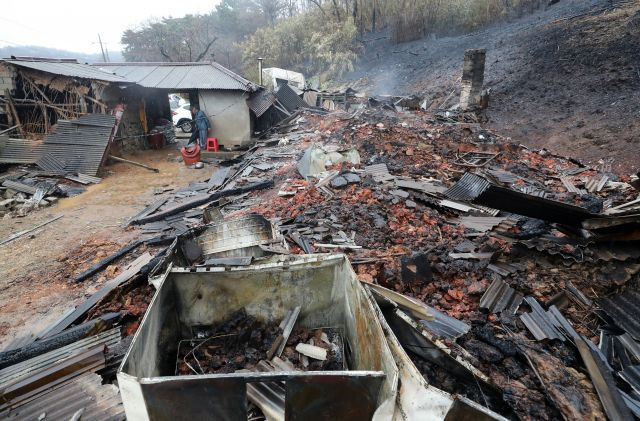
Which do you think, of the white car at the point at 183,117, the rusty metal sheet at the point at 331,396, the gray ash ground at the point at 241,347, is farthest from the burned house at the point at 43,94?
the rusty metal sheet at the point at 331,396

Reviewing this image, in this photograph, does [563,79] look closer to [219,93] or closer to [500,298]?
[500,298]

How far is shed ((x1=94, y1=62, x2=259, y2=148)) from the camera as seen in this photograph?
613 inches

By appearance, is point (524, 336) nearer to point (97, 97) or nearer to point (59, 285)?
point (59, 285)

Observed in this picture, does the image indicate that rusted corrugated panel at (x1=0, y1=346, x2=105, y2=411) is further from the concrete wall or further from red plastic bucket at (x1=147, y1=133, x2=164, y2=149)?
red plastic bucket at (x1=147, y1=133, x2=164, y2=149)

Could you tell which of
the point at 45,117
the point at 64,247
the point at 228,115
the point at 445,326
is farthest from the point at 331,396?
the point at 45,117

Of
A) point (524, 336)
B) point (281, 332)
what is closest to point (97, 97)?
point (281, 332)

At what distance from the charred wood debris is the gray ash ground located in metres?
0.01

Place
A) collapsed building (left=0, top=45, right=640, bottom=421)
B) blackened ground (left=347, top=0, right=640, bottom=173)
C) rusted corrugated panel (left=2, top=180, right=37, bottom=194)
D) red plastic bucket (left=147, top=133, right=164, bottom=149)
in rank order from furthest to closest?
red plastic bucket (left=147, top=133, right=164, bottom=149) < blackened ground (left=347, top=0, right=640, bottom=173) < rusted corrugated panel (left=2, top=180, right=37, bottom=194) < collapsed building (left=0, top=45, right=640, bottom=421)

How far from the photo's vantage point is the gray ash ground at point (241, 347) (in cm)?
359

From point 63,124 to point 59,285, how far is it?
974 cm

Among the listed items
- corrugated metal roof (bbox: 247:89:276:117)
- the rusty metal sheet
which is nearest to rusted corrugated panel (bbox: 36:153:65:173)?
corrugated metal roof (bbox: 247:89:276:117)

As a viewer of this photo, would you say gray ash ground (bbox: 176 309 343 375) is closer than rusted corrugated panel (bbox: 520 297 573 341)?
Yes

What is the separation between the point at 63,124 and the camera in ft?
42.8

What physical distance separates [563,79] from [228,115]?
14485mm
